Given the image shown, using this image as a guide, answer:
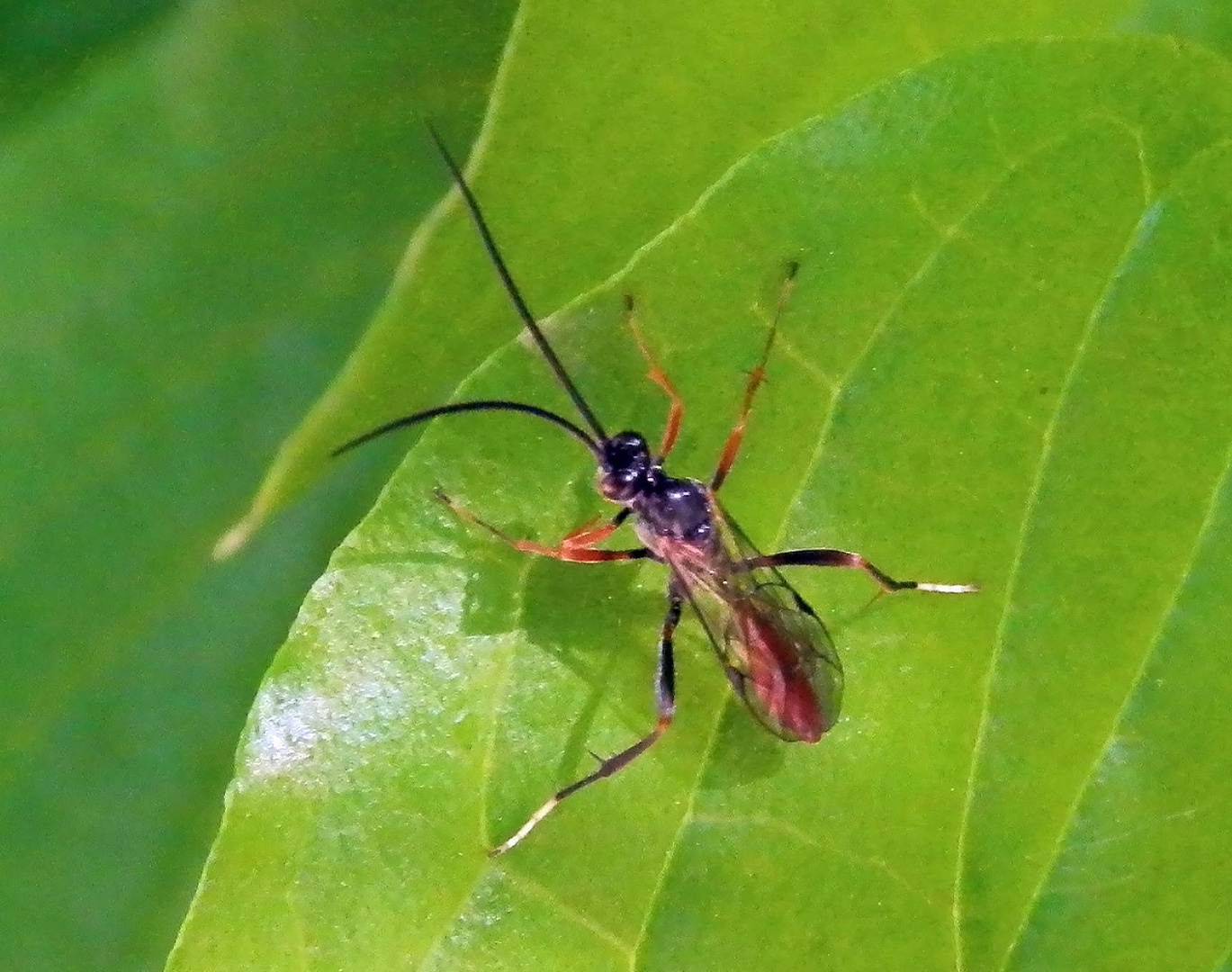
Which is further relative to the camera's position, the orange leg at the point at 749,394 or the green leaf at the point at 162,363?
the green leaf at the point at 162,363

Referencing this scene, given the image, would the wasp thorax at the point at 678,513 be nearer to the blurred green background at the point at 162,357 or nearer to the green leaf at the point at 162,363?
the blurred green background at the point at 162,357

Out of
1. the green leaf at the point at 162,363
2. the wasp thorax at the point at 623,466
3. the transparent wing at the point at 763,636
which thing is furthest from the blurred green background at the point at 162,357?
the transparent wing at the point at 763,636

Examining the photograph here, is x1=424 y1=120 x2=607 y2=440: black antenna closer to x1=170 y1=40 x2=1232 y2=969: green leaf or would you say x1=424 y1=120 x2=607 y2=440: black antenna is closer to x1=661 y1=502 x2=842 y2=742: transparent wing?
x1=170 y1=40 x2=1232 y2=969: green leaf

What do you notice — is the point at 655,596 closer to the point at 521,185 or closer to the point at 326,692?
the point at 326,692

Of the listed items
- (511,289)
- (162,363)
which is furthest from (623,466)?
(162,363)

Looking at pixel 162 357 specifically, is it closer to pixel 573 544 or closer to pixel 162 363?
pixel 162 363

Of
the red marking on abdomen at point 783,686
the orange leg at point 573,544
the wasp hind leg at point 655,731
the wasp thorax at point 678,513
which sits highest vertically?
the orange leg at point 573,544
